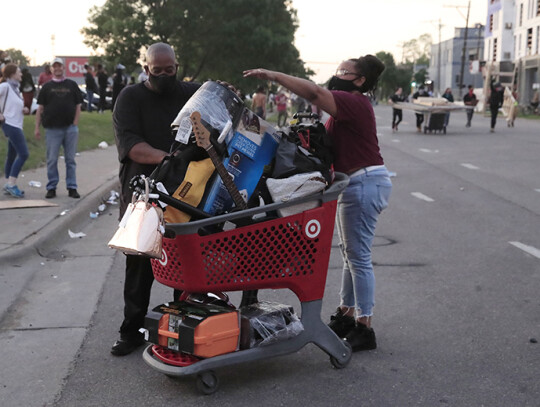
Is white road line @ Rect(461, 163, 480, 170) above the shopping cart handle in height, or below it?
below

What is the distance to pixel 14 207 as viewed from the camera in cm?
1041

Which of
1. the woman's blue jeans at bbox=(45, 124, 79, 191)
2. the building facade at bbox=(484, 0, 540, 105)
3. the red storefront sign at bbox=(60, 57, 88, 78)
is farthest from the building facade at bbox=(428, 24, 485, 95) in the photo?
the woman's blue jeans at bbox=(45, 124, 79, 191)

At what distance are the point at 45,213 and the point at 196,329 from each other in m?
6.39

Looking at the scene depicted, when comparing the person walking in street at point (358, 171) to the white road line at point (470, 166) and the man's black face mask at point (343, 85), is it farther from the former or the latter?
the white road line at point (470, 166)

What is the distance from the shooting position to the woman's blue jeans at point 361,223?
482cm

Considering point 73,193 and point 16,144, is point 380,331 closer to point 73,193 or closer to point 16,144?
point 73,193

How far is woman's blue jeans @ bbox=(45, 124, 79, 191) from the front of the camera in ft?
36.5

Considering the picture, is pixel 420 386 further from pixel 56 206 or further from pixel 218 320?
pixel 56 206

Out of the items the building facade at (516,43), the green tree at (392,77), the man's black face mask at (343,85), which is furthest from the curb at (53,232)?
the green tree at (392,77)

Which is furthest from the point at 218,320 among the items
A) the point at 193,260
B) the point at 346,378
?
the point at 346,378

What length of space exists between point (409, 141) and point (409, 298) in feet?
63.6

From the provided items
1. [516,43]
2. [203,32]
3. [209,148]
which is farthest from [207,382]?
[516,43]

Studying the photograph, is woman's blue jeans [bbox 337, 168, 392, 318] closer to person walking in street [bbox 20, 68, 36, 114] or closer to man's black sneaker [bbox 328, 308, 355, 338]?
man's black sneaker [bbox 328, 308, 355, 338]

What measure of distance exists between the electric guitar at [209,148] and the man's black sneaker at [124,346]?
1.51 m
